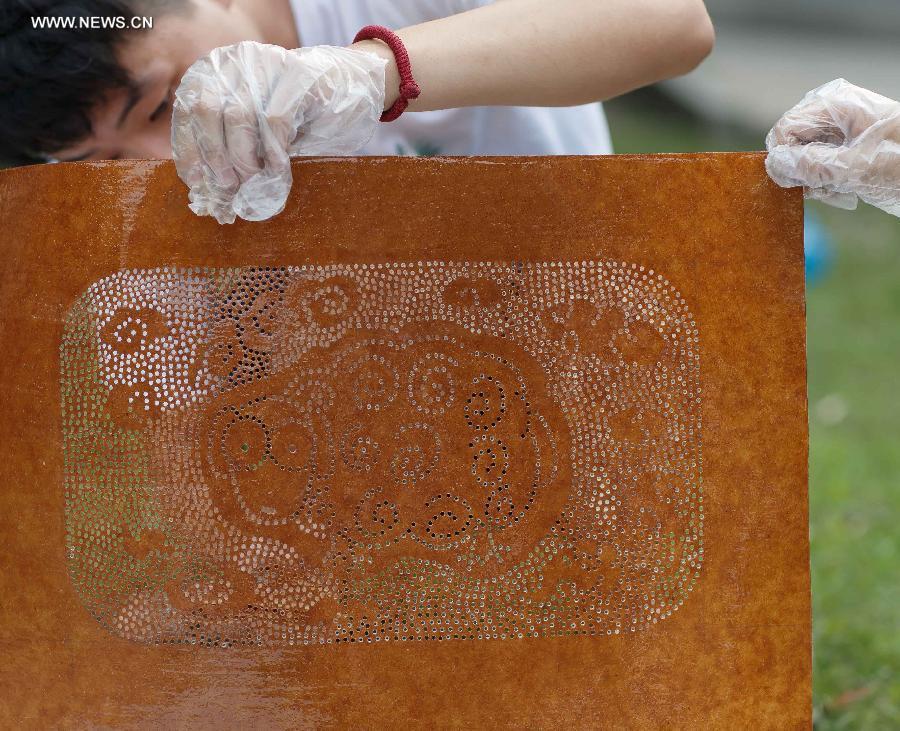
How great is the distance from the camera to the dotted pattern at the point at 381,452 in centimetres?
92

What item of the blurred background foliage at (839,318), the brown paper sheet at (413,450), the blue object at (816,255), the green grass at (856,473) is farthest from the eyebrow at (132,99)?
the blue object at (816,255)

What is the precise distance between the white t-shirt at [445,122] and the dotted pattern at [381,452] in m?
0.50

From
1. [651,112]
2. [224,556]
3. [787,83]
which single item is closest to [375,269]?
[224,556]

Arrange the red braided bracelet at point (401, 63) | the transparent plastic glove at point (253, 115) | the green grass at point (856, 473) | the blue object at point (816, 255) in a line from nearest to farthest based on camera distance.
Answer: the transparent plastic glove at point (253, 115) → the red braided bracelet at point (401, 63) → the green grass at point (856, 473) → the blue object at point (816, 255)

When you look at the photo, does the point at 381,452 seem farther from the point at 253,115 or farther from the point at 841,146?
the point at 841,146

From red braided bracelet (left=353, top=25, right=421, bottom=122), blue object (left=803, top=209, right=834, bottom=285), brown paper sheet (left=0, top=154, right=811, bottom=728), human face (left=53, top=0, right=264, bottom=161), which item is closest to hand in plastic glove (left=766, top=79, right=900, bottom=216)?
brown paper sheet (left=0, top=154, right=811, bottom=728)

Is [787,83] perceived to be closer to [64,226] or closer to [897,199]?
[897,199]

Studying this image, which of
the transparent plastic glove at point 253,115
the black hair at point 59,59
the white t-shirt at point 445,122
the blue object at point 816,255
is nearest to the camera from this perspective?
the transparent plastic glove at point 253,115

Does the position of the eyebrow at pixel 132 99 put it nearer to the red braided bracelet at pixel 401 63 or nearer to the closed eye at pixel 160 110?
the closed eye at pixel 160 110

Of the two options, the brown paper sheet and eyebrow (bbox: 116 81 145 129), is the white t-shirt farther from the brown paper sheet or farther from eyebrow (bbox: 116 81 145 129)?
the brown paper sheet

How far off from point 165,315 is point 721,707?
0.70 m

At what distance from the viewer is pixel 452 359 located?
3.06ft

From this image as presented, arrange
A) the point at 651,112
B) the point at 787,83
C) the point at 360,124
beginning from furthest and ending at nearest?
the point at 651,112 → the point at 787,83 → the point at 360,124

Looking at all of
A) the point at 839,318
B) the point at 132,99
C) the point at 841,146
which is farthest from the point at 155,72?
the point at 839,318
